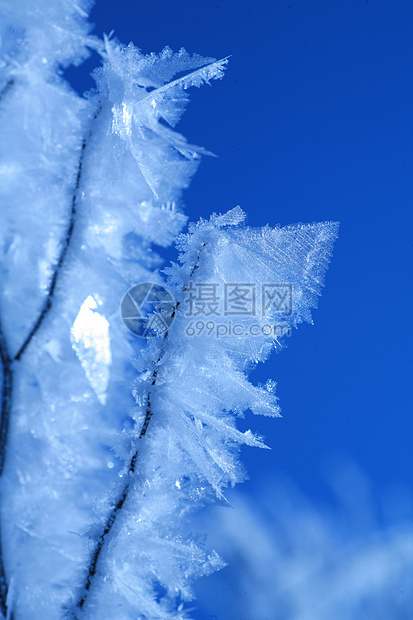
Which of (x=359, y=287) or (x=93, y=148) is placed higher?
(x=359, y=287)

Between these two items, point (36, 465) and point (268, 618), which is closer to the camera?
point (36, 465)

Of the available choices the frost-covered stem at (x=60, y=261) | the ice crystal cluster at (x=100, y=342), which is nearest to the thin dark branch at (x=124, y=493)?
the ice crystal cluster at (x=100, y=342)

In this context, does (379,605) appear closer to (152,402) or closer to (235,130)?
(152,402)

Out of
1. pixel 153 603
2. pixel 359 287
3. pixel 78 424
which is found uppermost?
pixel 359 287

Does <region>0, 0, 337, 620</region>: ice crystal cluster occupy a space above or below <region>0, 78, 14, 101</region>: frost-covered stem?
below

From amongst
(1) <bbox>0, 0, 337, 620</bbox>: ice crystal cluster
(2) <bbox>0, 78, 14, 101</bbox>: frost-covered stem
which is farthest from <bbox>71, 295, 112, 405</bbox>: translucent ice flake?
(2) <bbox>0, 78, 14, 101</bbox>: frost-covered stem

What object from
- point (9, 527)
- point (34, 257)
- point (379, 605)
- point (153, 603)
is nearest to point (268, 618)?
point (379, 605)

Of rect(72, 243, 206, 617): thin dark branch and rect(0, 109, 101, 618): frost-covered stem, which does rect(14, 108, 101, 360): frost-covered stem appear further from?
rect(72, 243, 206, 617): thin dark branch

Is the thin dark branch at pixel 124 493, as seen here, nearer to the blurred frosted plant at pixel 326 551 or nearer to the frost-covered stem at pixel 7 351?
the frost-covered stem at pixel 7 351
